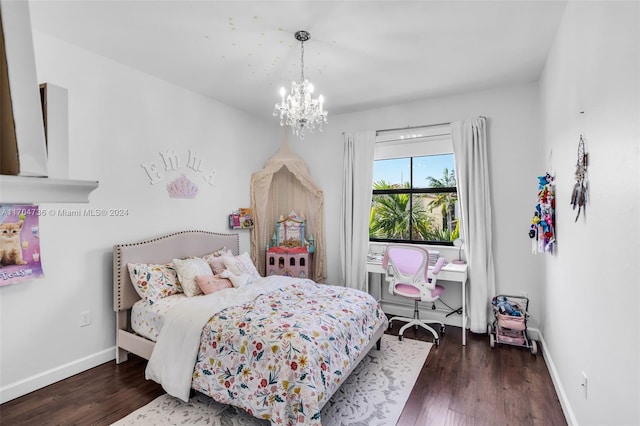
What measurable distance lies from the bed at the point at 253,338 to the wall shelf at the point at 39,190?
1.71 metres

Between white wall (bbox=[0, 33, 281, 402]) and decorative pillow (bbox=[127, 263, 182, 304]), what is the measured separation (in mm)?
309

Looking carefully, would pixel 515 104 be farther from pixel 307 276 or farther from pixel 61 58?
pixel 61 58

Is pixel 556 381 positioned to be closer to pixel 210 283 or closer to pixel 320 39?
pixel 210 283

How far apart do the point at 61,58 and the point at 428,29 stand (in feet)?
9.50

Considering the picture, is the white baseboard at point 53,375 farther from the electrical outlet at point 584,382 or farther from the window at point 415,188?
the electrical outlet at point 584,382

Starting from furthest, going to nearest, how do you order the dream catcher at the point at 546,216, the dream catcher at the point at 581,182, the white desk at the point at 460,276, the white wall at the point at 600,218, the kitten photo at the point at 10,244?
the white desk at the point at 460,276
the dream catcher at the point at 546,216
the kitten photo at the point at 10,244
the dream catcher at the point at 581,182
the white wall at the point at 600,218

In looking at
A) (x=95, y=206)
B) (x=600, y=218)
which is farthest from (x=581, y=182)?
(x=95, y=206)

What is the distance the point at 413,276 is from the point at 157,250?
260cm

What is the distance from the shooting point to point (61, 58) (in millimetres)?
2598

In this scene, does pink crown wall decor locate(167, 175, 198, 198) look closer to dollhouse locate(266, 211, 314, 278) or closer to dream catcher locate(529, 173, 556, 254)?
dollhouse locate(266, 211, 314, 278)

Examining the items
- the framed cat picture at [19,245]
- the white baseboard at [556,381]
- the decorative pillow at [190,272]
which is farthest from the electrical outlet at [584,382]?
the framed cat picture at [19,245]

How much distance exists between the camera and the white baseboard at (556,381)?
2047 mm

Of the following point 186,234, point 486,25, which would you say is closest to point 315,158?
point 186,234

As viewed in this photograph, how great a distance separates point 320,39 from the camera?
8.44 ft
